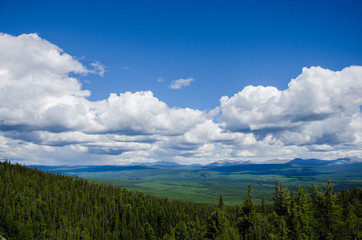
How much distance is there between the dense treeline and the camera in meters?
58.2

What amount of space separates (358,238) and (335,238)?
550 centimetres

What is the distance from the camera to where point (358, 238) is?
57438 millimetres

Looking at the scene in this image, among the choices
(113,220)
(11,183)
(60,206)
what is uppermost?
(11,183)

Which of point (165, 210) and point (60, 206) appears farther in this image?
point (165, 210)

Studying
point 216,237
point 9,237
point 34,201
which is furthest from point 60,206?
point 216,237

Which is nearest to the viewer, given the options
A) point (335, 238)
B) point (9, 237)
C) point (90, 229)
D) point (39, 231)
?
point (335, 238)

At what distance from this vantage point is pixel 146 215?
172750mm

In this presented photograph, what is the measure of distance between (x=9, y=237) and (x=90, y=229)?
132 ft

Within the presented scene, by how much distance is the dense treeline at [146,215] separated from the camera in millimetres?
58188

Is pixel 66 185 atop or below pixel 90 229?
atop

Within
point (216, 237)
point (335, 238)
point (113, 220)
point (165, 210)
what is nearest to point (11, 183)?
point (113, 220)

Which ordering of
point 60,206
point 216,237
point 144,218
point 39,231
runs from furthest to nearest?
point 144,218 → point 60,206 → point 39,231 → point 216,237

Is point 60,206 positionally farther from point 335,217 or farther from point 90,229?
point 335,217

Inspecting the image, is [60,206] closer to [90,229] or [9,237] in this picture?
[90,229]
